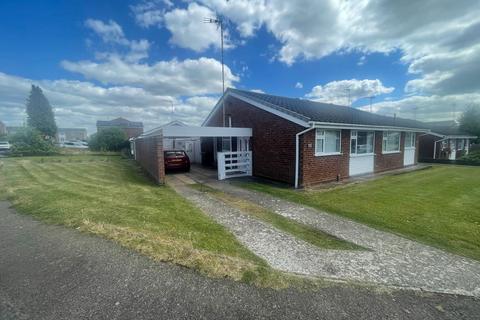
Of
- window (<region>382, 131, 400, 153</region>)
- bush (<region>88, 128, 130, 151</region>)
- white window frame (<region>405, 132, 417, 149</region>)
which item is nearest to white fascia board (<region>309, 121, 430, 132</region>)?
window (<region>382, 131, 400, 153</region>)

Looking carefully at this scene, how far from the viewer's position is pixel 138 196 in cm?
741

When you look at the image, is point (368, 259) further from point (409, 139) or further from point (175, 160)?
point (409, 139)

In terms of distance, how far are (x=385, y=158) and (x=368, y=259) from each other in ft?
39.1

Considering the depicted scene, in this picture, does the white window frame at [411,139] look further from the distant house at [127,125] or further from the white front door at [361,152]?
the distant house at [127,125]

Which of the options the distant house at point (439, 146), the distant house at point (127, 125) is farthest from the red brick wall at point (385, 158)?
the distant house at point (127, 125)

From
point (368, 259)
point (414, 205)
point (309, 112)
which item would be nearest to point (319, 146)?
point (309, 112)

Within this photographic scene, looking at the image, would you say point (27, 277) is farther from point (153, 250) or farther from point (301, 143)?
point (301, 143)

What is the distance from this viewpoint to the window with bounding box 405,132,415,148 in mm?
15478

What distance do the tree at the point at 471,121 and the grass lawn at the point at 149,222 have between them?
3740 cm

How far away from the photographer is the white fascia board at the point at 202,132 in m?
9.26

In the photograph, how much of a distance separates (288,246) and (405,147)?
15.5 metres

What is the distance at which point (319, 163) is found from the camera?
982 centimetres

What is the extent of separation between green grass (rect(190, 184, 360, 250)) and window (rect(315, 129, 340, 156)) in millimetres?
4513

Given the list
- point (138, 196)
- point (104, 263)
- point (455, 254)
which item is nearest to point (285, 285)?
point (104, 263)
